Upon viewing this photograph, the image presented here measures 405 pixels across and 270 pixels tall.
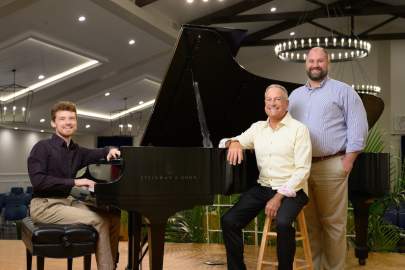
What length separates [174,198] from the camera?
350cm

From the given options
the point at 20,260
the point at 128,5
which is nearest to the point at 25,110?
the point at 128,5

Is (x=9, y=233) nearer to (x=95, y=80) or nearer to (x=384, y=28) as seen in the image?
(x=95, y=80)

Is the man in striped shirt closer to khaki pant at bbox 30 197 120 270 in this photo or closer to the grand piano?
the grand piano

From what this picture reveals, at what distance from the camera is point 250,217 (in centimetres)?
379

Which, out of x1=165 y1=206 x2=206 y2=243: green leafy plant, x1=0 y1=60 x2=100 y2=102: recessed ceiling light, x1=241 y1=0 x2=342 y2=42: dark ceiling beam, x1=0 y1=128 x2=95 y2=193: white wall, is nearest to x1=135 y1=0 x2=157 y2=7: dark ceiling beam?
x1=0 y1=60 x2=100 y2=102: recessed ceiling light

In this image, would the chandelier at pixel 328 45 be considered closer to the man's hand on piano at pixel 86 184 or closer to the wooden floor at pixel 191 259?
the wooden floor at pixel 191 259

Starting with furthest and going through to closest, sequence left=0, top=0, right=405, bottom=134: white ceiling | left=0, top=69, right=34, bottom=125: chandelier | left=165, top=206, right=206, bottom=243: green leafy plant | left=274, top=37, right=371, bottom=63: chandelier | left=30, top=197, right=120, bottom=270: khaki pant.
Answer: left=0, top=69, right=34, bottom=125: chandelier, left=0, top=0, right=405, bottom=134: white ceiling, left=274, top=37, right=371, bottom=63: chandelier, left=165, top=206, right=206, bottom=243: green leafy plant, left=30, top=197, right=120, bottom=270: khaki pant

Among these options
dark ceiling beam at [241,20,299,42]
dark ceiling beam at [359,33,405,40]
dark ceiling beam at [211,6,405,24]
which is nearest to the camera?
dark ceiling beam at [211,6,405,24]

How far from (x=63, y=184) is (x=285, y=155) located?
146cm

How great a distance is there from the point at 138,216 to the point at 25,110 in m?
8.58

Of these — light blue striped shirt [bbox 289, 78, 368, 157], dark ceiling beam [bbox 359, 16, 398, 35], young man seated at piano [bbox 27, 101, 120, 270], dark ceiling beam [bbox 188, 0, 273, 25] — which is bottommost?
young man seated at piano [bbox 27, 101, 120, 270]

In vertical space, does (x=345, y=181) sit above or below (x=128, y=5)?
below

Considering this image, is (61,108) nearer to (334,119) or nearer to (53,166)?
(53,166)

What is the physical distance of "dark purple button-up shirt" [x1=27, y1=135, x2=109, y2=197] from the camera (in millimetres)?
3781
